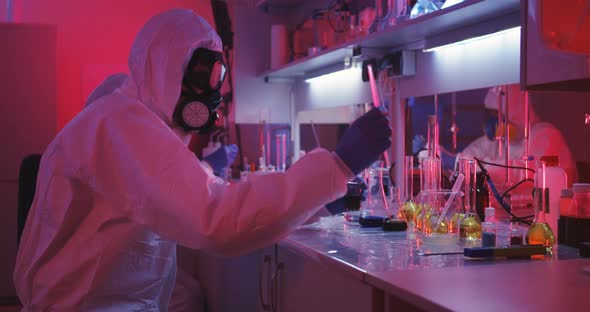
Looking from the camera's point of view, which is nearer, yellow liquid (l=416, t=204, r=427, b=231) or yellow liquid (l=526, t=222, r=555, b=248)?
yellow liquid (l=526, t=222, r=555, b=248)

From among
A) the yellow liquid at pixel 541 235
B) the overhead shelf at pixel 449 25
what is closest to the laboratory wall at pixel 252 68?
the overhead shelf at pixel 449 25

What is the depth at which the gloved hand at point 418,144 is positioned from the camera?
261 cm

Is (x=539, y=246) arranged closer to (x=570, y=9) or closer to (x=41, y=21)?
(x=570, y=9)

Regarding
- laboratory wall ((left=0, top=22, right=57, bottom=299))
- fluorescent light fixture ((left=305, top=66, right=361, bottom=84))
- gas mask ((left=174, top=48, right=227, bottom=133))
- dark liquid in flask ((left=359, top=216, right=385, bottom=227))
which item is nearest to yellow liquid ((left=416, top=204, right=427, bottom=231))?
dark liquid in flask ((left=359, top=216, right=385, bottom=227))

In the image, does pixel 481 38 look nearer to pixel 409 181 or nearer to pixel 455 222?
pixel 409 181

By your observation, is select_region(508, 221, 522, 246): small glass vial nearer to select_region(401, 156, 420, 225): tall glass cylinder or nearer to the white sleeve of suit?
select_region(401, 156, 420, 225): tall glass cylinder

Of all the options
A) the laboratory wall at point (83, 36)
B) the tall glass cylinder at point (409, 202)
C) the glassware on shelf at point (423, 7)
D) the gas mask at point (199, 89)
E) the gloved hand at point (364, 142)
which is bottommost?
the tall glass cylinder at point (409, 202)

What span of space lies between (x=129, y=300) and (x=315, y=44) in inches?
84.7

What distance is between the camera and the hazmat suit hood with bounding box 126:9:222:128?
1.52 m

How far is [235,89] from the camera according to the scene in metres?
3.91

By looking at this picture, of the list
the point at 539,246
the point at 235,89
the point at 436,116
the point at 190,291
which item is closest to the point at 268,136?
the point at 235,89

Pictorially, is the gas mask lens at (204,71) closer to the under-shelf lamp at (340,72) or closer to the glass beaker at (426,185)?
the glass beaker at (426,185)

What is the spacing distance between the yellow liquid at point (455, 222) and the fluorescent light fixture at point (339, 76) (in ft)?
4.46

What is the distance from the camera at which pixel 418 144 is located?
104 inches
